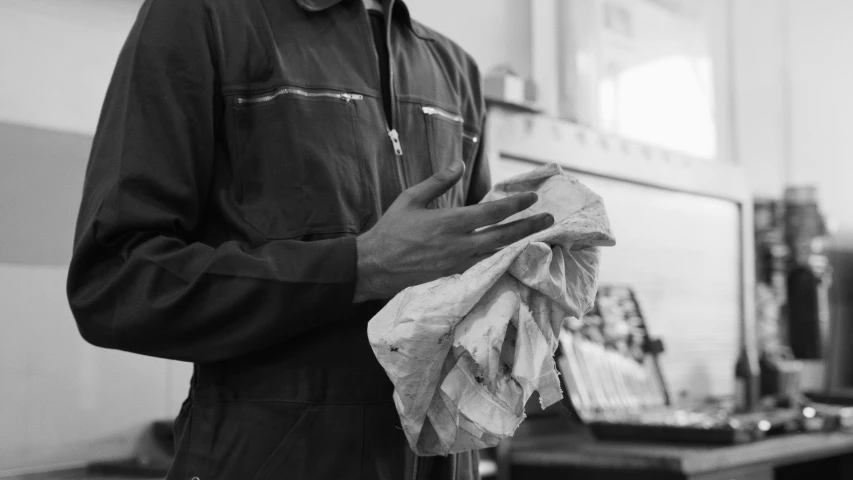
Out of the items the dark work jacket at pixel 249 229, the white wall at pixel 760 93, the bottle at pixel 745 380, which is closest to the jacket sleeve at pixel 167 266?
the dark work jacket at pixel 249 229

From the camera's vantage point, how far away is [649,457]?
5.84 ft

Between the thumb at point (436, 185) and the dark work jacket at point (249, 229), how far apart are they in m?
0.09

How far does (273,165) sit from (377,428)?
1.09ft

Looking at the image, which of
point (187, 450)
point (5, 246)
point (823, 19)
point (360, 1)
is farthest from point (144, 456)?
point (823, 19)

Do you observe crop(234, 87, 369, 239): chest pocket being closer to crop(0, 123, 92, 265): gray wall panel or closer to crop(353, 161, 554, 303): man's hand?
crop(353, 161, 554, 303): man's hand

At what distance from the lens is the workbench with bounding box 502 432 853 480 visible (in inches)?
69.9

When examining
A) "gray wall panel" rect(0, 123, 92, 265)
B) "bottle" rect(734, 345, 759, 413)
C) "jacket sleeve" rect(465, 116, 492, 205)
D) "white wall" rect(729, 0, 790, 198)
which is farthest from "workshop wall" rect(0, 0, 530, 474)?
"white wall" rect(729, 0, 790, 198)

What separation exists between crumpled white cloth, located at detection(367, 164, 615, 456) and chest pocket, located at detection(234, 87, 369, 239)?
0.19 metres

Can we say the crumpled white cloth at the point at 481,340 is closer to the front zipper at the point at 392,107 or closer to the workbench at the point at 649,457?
the front zipper at the point at 392,107

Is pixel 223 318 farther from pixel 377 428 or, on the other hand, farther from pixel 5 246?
pixel 5 246

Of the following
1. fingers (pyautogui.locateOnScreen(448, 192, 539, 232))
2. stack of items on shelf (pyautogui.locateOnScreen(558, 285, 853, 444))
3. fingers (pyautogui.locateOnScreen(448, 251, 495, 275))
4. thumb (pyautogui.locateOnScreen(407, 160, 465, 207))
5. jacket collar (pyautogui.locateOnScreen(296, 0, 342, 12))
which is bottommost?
stack of items on shelf (pyautogui.locateOnScreen(558, 285, 853, 444))

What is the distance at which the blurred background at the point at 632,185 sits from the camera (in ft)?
5.17

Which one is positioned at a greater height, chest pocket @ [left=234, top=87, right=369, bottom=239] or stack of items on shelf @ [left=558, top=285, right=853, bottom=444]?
chest pocket @ [left=234, top=87, right=369, bottom=239]

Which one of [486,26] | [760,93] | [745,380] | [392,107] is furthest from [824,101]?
[392,107]
